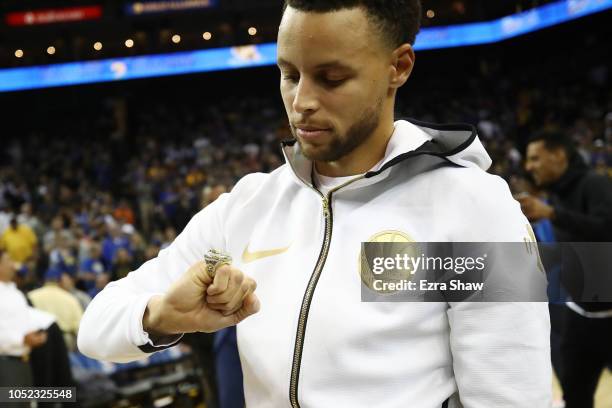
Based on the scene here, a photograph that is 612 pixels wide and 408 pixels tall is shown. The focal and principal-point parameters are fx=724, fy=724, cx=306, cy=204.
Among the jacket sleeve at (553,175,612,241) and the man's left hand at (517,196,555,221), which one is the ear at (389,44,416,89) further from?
the jacket sleeve at (553,175,612,241)

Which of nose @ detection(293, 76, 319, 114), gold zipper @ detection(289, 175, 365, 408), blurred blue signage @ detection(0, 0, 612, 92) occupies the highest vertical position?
blurred blue signage @ detection(0, 0, 612, 92)

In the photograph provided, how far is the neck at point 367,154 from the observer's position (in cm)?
101

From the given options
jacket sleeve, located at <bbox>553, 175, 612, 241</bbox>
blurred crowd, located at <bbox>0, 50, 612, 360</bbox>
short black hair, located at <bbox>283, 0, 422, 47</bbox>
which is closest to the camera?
short black hair, located at <bbox>283, 0, 422, 47</bbox>

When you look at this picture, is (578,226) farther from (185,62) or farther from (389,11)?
(185,62)

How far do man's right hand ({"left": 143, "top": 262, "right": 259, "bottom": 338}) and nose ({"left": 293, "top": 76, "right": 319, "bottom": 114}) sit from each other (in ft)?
0.78

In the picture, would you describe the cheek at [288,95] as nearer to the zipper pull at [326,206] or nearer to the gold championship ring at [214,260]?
the zipper pull at [326,206]

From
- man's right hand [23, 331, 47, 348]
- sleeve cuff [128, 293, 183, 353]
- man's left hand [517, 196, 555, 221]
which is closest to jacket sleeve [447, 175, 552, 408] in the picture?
sleeve cuff [128, 293, 183, 353]

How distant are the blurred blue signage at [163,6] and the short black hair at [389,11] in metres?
12.6

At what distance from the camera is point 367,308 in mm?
907

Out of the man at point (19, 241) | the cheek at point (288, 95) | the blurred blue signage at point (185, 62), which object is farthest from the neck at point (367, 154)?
the blurred blue signage at point (185, 62)

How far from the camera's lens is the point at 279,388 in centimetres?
94

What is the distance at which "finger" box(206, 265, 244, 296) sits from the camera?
80 centimetres

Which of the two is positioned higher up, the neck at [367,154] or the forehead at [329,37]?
the forehead at [329,37]

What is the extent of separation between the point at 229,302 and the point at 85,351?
295 millimetres
